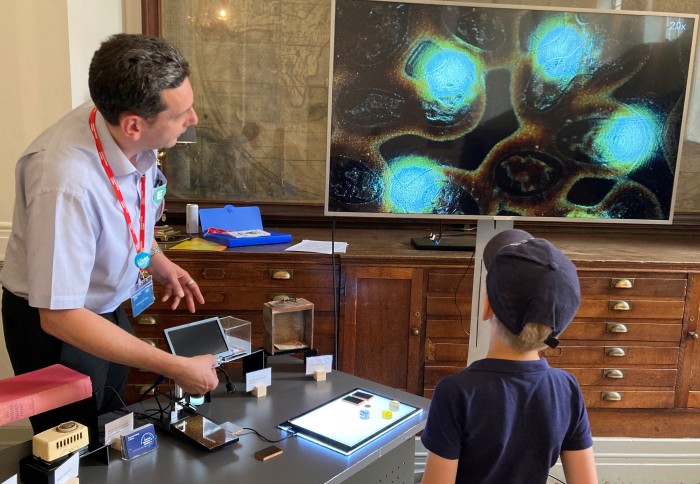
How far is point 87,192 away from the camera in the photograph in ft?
4.54

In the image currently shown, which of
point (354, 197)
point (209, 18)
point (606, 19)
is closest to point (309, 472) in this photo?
point (354, 197)

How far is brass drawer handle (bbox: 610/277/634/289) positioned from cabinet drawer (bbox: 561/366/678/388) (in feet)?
1.23

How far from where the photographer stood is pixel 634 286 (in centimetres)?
271

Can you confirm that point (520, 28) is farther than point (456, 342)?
No

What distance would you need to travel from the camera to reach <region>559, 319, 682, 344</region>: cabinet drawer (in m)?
2.72

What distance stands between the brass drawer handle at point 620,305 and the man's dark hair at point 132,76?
212cm

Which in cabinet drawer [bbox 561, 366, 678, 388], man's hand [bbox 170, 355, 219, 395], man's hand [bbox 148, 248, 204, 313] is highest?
man's hand [bbox 148, 248, 204, 313]

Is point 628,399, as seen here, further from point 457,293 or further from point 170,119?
point 170,119

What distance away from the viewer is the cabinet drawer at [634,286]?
8.86 ft

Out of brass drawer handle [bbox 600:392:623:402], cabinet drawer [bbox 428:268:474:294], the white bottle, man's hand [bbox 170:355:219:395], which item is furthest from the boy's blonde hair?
the white bottle

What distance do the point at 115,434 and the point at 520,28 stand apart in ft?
6.69

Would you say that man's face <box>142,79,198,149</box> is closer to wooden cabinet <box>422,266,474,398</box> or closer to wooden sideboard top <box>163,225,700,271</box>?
wooden sideboard top <box>163,225,700,271</box>

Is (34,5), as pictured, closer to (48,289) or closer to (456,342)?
(48,289)

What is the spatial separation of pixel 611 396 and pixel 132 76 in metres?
2.41
